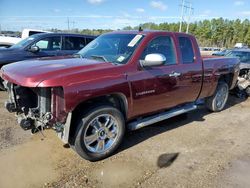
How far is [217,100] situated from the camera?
6863 millimetres

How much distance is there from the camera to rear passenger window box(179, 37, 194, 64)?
Answer: 5266 mm

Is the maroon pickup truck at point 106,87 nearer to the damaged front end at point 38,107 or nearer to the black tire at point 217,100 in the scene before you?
the damaged front end at point 38,107

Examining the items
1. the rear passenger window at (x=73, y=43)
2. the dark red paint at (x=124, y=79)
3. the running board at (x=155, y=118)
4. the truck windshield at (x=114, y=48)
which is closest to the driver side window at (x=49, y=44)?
the rear passenger window at (x=73, y=43)

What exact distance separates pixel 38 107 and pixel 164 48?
8.13 feet

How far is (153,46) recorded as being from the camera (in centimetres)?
470

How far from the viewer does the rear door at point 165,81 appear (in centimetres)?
434

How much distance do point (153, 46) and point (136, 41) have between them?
0.33 meters

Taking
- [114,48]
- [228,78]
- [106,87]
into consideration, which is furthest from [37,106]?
[228,78]

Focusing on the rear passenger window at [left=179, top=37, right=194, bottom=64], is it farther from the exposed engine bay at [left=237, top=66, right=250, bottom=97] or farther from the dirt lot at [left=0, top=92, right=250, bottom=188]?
the exposed engine bay at [left=237, top=66, right=250, bottom=97]

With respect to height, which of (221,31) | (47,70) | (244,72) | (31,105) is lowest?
(244,72)

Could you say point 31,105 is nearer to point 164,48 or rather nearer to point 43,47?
point 164,48

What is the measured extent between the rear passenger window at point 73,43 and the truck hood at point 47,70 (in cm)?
518

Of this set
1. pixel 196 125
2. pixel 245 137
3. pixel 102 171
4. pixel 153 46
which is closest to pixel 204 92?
pixel 196 125

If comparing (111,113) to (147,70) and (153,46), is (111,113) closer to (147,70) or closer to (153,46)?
(147,70)
